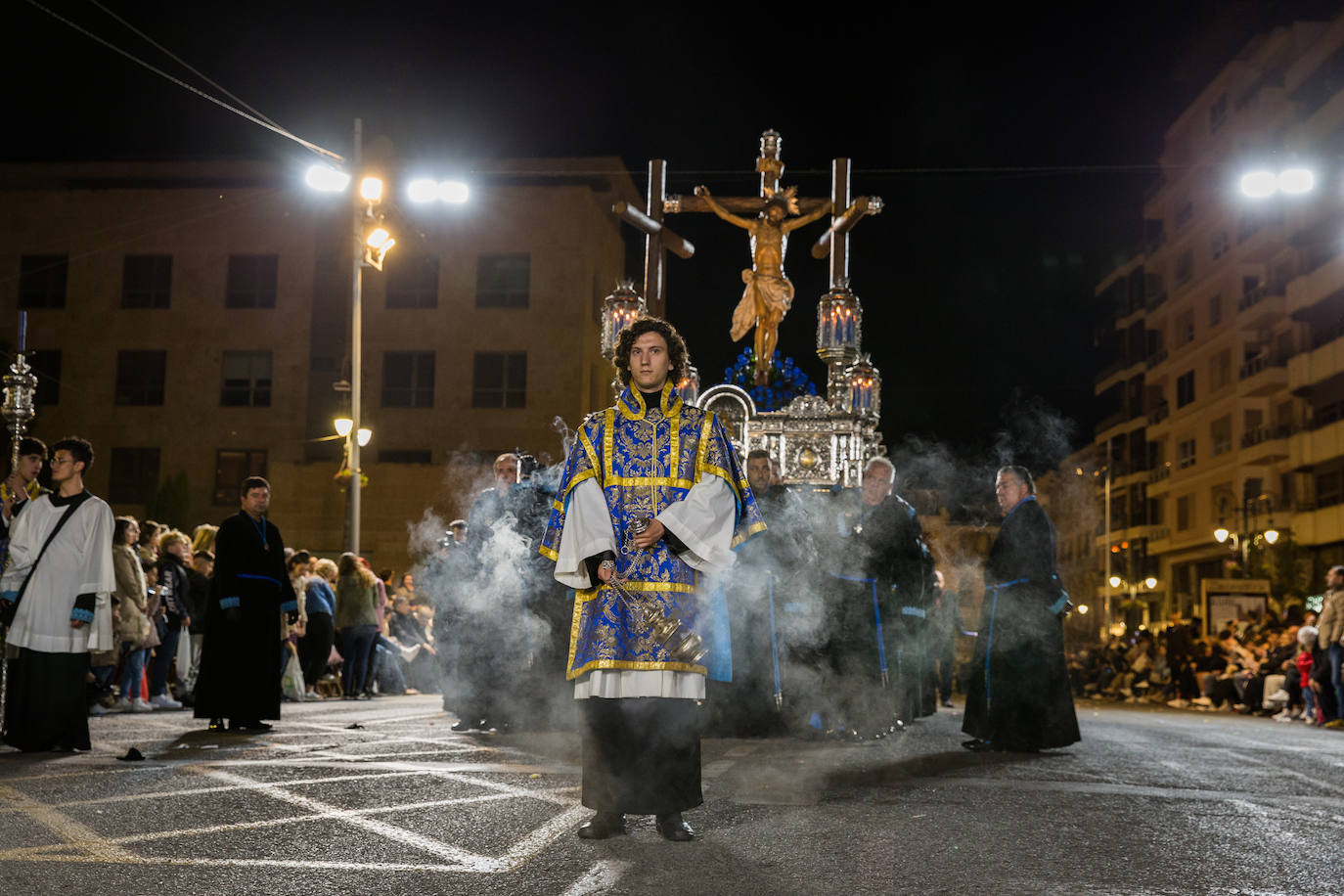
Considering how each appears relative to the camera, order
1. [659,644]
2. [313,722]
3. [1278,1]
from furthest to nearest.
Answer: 1. [1278,1]
2. [313,722]
3. [659,644]

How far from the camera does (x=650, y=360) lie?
5.70 m

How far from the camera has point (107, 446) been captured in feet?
130

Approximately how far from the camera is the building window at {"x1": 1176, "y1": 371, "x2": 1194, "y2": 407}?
175 ft

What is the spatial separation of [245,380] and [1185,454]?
3647cm

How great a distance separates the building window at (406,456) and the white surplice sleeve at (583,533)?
3376cm

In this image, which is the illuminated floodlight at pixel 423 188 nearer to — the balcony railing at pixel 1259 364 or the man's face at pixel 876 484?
the man's face at pixel 876 484

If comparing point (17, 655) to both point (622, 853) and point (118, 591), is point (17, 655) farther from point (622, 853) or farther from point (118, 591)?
point (622, 853)

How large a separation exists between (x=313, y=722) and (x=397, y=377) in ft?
94.7

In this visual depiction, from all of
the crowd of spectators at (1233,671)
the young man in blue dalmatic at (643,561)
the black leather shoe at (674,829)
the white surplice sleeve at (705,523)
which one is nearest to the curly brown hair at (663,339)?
the young man in blue dalmatic at (643,561)

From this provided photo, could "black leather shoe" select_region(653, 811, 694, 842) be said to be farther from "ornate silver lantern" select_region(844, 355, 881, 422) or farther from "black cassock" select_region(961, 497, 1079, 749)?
"ornate silver lantern" select_region(844, 355, 881, 422)

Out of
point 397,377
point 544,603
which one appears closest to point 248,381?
point 397,377

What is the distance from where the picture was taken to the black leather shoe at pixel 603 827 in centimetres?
519

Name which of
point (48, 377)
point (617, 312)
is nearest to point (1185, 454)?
point (48, 377)

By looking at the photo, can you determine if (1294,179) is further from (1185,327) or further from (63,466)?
(1185,327)
